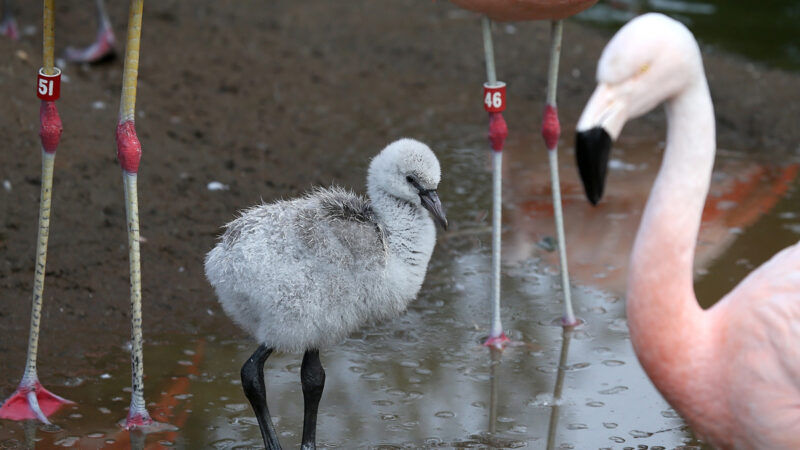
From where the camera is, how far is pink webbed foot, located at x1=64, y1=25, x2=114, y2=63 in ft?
25.8

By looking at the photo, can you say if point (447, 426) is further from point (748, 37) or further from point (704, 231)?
point (748, 37)

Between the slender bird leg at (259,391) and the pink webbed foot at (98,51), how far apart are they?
5024mm

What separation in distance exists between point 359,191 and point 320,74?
2.37 m

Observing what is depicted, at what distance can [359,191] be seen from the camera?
20.1ft

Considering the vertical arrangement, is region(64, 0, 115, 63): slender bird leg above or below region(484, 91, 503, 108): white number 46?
above

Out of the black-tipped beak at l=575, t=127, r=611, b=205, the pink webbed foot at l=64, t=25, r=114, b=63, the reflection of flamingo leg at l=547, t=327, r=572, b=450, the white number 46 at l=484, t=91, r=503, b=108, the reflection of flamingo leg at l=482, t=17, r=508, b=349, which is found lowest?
the reflection of flamingo leg at l=547, t=327, r=572, b=450

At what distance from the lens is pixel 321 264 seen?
344cm

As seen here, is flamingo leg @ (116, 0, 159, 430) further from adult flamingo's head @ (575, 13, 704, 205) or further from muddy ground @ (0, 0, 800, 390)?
adult flamingo's head @ (575, 13, 704, 205)

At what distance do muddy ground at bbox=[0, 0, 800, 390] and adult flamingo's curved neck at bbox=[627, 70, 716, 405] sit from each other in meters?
2.40

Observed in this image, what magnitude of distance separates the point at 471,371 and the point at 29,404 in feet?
5.88

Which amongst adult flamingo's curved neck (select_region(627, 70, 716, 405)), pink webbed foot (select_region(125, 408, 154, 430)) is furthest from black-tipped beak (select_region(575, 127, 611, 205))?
pink webbed foot (select_region(125, 408, 154, 430))

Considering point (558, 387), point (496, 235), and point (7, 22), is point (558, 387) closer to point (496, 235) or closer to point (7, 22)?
point (496, 235)

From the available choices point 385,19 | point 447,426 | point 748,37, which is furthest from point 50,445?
point 748,37

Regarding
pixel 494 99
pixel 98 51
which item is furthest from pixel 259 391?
pixel 98 51
